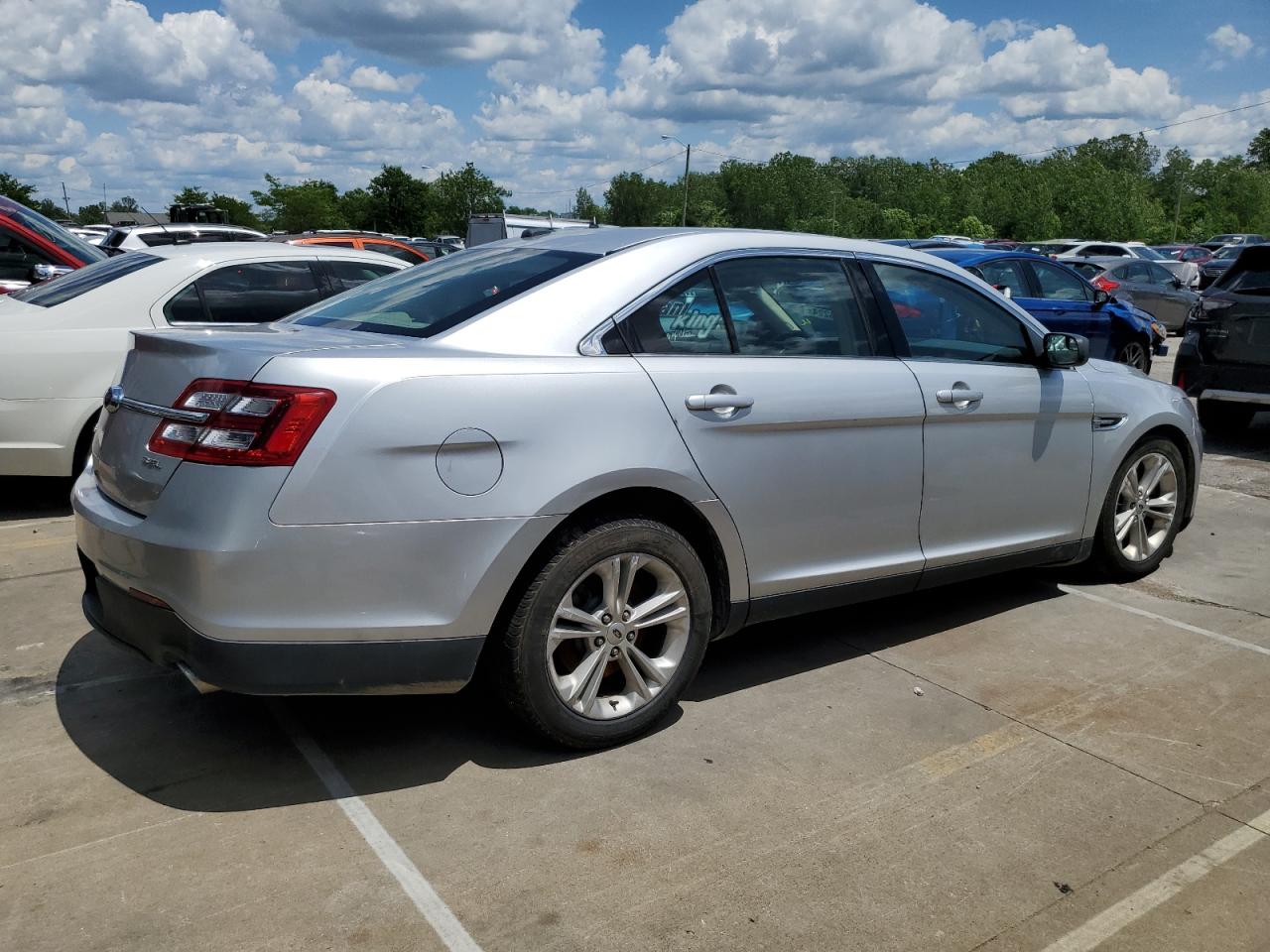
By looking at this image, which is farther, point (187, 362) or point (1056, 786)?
point (1056, 786)

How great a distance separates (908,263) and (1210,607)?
230cm

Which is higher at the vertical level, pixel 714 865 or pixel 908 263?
pixel 908 263

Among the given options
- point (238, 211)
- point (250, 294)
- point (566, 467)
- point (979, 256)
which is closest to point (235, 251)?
point (250, 294)

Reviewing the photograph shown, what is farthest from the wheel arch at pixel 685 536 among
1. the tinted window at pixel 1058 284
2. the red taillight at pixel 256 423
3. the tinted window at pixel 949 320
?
the tinted window at pixel 1058 284

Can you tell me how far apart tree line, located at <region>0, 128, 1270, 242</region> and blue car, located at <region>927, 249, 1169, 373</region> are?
44.4 metres

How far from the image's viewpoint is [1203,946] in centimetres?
276

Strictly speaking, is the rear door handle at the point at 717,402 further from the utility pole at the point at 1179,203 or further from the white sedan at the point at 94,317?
the utility pole at the point at 1179,203

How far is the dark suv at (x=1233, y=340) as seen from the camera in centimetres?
917

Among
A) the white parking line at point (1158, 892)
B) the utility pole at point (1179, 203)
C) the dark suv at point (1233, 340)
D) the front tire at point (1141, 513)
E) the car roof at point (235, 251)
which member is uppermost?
the utility pole at point (1179, 203)

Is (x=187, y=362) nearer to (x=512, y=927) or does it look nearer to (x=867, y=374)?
(x=512, y=927)

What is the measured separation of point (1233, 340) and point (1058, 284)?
3.31m

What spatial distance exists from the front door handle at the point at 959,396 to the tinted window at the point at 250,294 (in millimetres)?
4524

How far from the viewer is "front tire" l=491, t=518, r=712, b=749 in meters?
3.36

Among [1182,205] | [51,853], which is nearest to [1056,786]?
[51,853]
